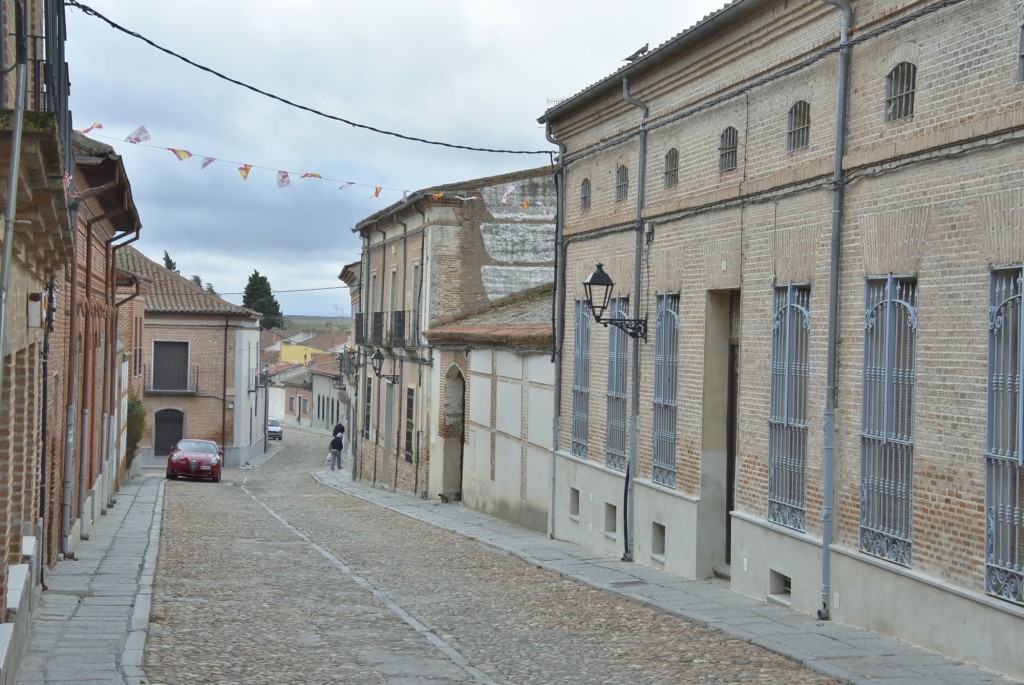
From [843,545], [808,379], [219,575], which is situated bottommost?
[219,575]

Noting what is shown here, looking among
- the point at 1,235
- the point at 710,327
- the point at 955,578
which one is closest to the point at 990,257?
the point at 955,578

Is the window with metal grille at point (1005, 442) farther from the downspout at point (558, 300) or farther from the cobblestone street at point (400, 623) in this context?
the downspout at point (558, 300)

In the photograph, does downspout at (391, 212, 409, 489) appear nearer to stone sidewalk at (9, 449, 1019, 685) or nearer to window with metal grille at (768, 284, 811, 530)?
stone sidewalk at (9, 449, 1019, 685)

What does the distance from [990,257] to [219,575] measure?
9751mm

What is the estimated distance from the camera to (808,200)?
1201 centimetres

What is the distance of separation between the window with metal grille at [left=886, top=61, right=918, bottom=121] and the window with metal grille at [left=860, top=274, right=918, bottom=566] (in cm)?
141

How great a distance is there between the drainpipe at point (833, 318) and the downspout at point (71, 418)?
8.36 meters

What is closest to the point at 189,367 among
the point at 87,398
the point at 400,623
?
the point at 87,398

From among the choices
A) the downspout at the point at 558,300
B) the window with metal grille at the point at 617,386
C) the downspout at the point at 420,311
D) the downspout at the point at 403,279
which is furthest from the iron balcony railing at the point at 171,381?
the window with metal grille at the point at 617,386

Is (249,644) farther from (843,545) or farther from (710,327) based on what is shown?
(710,327)

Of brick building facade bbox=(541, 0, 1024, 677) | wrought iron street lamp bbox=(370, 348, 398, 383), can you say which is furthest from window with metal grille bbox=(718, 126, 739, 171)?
wrought iron street lamp bbox=(370, 348, 398, 383)

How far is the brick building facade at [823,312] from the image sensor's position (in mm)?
9180

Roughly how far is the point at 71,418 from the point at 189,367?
3283cm

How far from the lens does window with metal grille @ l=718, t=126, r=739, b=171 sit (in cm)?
1394
